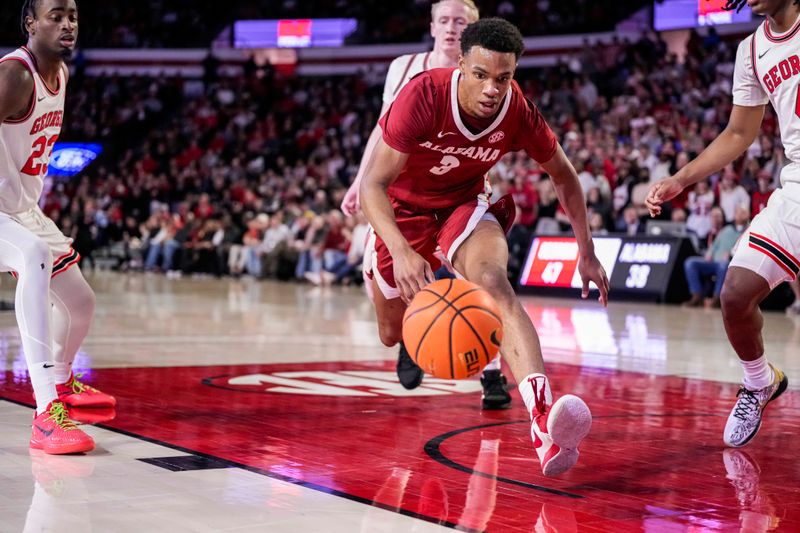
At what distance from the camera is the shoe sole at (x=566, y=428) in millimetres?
3922

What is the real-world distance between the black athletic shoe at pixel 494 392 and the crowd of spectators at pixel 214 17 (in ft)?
75.6

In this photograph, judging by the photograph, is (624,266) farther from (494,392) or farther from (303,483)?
(303,483)

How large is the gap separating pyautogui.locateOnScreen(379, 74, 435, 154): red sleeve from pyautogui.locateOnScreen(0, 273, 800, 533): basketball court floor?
54.5 inches

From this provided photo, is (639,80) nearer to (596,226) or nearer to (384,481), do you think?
(596,226)

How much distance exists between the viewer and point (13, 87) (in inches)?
180

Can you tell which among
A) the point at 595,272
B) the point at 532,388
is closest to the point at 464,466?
the point at 532,388

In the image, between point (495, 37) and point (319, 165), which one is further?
point (319, 165)

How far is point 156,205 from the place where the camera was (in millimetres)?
26797

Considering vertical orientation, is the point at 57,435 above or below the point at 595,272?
below

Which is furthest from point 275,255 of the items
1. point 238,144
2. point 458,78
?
point 458,78

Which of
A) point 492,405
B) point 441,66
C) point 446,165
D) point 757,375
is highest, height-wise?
point 441,66

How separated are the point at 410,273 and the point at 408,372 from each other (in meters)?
2.03

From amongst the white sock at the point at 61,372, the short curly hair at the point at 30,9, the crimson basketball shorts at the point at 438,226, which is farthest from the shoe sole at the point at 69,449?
the short curly hair at the point at 30,9

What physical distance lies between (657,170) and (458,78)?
42.2 ft
